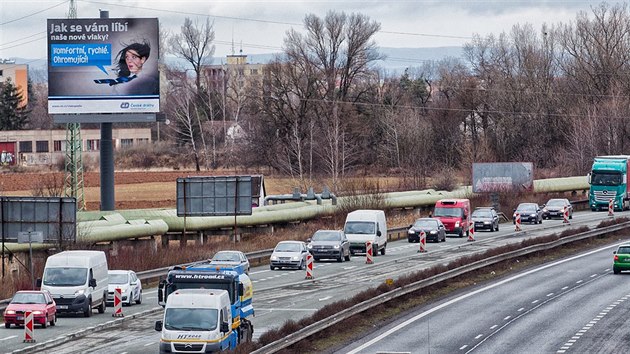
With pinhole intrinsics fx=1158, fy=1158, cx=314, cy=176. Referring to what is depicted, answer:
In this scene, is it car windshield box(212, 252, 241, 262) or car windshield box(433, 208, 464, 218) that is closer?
car windshield box(212, 252, 241, 262)

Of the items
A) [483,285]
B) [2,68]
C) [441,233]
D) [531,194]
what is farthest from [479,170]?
[2,68]

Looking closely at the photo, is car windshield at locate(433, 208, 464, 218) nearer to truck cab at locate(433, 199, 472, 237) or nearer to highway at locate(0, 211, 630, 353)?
truck cab at locate(433, 199, 472, 237)

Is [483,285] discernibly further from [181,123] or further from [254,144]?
[181,123]

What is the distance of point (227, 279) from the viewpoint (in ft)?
97.5

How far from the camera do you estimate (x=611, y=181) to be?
86.5 metres

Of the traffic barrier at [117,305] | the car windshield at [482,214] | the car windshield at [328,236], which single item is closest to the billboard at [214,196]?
the car windshield at [328,236]

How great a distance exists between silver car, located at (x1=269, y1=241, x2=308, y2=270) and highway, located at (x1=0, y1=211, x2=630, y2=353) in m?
0.47

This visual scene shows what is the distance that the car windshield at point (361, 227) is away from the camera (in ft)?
196

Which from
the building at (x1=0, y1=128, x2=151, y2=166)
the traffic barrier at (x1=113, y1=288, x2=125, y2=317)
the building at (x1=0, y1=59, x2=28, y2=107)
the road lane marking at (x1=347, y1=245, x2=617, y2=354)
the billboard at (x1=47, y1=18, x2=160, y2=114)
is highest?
the building at (x1=0, y1=59, x2=28, y2=107)

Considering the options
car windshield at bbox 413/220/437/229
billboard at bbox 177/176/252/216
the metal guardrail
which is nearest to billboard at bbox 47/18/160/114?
billboard at bbox 177/176/252/216

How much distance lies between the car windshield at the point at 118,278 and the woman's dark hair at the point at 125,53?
28.9m

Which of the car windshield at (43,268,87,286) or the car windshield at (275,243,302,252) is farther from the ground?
the car windshield at (43,268,87,286)

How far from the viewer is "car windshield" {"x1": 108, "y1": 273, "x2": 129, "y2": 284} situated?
4238 centimetres

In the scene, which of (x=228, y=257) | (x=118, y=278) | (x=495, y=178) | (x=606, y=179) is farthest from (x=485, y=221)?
(x=118, y=278)
